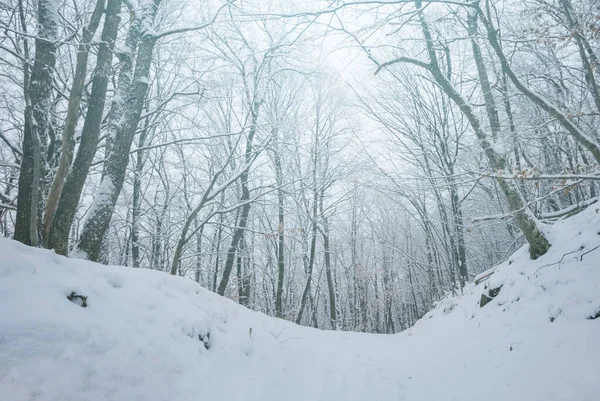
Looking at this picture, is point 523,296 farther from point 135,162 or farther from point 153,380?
point 135,162

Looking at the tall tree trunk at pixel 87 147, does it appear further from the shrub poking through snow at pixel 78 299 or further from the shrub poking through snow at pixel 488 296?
the shrub poking through snow at pixel 488 296

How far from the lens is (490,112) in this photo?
616cm

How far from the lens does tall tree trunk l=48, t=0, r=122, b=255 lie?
3717 mm

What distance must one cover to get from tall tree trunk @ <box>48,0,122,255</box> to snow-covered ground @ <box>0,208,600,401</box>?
104 cm

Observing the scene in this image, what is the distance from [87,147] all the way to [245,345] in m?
3.72

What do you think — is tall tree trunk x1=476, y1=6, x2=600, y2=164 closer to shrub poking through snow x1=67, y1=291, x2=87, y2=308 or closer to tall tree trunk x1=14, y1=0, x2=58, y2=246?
shrub poking through snow x1=67, y1=291, x2=87, y2=308

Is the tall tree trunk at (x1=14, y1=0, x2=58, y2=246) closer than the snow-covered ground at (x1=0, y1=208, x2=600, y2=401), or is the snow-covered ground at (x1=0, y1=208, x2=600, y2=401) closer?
the snow-covered ground at (x1=0, y1=208, x2=600, y2=401)

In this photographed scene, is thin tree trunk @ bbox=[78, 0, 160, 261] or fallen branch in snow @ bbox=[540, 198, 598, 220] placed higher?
thin tree trunk @ bbox=[78, 0, 160, 261]

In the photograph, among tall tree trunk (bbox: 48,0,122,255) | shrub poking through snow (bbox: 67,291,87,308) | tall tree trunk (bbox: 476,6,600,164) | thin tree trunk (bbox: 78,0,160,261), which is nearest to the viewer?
shrub poking through snow (bbox: 67,291,87,308)

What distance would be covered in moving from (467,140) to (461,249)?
3740 millimetres

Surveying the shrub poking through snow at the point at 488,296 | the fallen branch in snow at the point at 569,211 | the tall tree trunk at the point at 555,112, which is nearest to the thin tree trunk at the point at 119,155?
the tall tree trunk at the point at 555,112

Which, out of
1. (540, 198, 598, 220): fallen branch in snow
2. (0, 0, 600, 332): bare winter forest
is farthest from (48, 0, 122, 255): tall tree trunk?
(540, 198, 598, 220): fallen branch in snow

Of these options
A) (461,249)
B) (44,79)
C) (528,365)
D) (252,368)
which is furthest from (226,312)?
(461,249)

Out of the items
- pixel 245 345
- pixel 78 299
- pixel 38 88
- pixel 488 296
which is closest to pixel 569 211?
pixel 488 296
